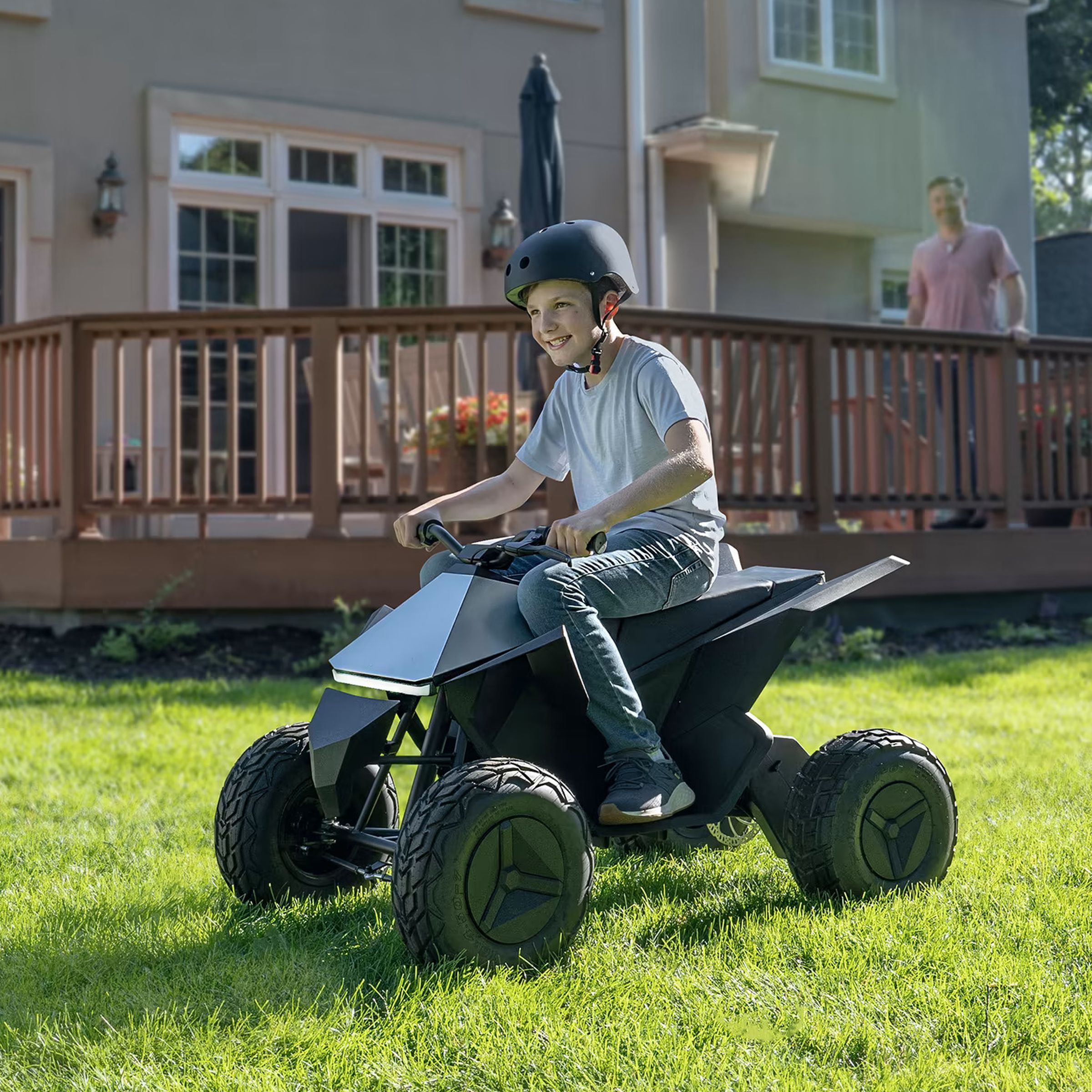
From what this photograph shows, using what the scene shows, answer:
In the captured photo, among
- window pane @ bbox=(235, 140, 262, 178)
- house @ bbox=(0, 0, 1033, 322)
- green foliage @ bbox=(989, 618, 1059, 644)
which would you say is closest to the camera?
green foliage @ bbox=(989, 618, 1059, 644)

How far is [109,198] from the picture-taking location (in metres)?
9.69

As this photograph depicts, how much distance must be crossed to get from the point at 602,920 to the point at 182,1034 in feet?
3.39

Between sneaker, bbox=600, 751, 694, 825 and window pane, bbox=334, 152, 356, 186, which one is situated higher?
window pane, bbox=334, 152, 356, 186

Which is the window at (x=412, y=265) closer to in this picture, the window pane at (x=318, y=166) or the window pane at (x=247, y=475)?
the window pane at (x=318, y=166)

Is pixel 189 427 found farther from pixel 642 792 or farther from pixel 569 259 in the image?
pixel 642 792

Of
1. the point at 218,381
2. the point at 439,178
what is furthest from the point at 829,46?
the point at 218,381

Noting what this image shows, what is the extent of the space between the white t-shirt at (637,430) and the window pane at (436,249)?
310 inches

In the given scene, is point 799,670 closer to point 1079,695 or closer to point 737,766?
point 1079,695

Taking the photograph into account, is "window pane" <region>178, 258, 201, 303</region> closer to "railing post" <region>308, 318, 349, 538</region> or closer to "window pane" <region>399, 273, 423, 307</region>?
"window pane" <region>399, 273, 423, 307</region>

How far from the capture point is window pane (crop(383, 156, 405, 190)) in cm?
1102

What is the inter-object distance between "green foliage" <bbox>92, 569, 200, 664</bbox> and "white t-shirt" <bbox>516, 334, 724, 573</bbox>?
4353mm

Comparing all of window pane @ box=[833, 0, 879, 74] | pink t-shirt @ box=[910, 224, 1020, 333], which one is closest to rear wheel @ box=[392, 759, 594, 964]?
pink t-shirt @ box=[910, 224, 1020, 333]

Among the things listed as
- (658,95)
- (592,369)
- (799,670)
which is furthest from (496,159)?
(592,369)

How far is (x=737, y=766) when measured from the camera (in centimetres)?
340
